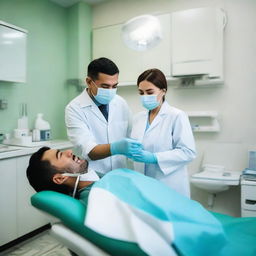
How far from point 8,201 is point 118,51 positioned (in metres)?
1.85

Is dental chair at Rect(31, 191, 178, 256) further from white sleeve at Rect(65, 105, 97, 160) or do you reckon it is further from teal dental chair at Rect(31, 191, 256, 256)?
white sleeve at Rect(65, 105, 97, 160)

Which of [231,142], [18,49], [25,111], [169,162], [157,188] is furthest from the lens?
[25,111]

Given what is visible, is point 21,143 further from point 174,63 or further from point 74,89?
point 174,63

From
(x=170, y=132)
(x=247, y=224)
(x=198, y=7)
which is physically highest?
(x=198, y=7)

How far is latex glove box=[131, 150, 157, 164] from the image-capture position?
4.36ft

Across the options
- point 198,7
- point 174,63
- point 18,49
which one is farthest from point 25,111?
point 198,7

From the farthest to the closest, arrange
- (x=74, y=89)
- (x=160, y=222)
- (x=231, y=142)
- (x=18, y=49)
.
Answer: (x=74, y=89)
(x=231, y=142)
(x=18, y=49)
(x=160, y=222)

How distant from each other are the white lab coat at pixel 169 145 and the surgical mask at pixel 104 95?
25 cm

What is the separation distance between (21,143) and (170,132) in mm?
1488

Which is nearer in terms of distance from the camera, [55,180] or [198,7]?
[55,180]

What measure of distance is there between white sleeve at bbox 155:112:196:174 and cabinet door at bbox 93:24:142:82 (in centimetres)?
148

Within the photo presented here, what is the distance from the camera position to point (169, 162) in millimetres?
1420

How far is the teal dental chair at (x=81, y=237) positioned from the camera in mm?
828

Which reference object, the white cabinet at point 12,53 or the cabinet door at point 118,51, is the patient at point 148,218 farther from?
the cabinet door at point 118,51
